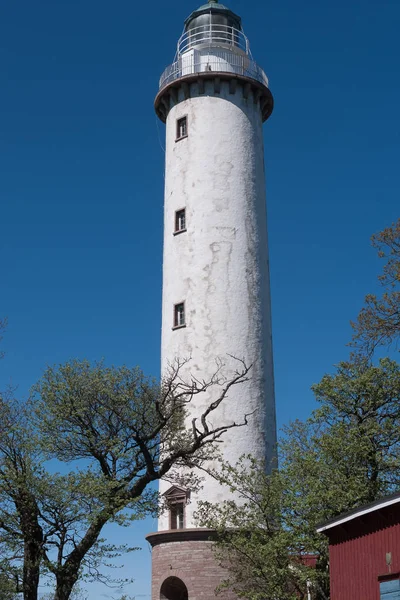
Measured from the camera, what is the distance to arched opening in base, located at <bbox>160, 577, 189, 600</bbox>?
31.7 m

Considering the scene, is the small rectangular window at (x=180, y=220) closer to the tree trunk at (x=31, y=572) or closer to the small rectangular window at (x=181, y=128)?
the small rectangular window at (x=181, y=128)

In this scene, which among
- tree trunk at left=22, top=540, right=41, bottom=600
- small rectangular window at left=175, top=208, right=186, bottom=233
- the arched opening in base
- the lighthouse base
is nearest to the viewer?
tree trunk at left=22, top=540, right=41, bottom=600

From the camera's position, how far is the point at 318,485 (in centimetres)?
2420

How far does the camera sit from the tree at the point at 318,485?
943 inches

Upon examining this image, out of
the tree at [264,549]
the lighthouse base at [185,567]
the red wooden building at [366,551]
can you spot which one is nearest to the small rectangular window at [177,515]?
the lighthouse base at [185,567]

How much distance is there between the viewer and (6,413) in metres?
27.4

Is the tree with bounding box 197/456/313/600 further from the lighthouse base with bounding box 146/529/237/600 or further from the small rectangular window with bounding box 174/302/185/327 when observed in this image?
the small rectangular window with bounding box 174/302/185/327

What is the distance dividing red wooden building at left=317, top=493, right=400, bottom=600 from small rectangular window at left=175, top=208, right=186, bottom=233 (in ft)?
59.6

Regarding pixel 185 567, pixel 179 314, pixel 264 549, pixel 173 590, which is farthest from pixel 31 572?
pixel 179 314

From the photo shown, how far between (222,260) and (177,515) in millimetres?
10839

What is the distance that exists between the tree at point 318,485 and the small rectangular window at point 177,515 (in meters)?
3.71

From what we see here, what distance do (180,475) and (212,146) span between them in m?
14.7

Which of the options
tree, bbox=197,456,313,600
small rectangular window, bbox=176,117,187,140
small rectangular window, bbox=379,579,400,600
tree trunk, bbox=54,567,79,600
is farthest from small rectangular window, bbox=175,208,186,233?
small rectangular window, bbox=379,579,400,600

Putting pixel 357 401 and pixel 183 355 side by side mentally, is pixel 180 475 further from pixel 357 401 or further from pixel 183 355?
pixel 357 401
